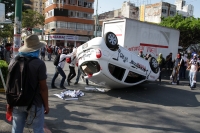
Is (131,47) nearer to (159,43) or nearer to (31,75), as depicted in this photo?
(159,43)

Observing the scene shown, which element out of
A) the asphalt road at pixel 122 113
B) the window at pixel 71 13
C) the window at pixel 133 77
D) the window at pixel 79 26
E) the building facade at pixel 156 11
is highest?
the building facade at pixel 156 11

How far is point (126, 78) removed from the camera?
8055 millimetres

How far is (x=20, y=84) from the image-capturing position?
2.55 metres

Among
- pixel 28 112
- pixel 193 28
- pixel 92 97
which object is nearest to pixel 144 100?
pixel 92 97

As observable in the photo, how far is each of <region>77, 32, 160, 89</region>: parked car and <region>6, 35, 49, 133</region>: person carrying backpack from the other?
4.22 m

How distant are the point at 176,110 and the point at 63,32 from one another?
123ft

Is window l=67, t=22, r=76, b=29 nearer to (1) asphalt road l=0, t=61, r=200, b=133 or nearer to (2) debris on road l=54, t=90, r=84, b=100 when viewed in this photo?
(1) asphalt road l=0, t=61, r=200, b=133

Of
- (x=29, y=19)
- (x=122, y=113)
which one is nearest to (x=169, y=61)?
(x=122, y=113)

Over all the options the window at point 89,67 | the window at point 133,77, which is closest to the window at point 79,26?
the window at point 133,77

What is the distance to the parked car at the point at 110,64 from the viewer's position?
6.92 m

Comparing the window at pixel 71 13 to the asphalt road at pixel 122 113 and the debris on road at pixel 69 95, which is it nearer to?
the asphalt road at pixel 122 113

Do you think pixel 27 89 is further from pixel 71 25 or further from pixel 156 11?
pixel 156 11

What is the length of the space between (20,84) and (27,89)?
4.3 inches

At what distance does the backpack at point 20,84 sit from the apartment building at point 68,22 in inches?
1542
